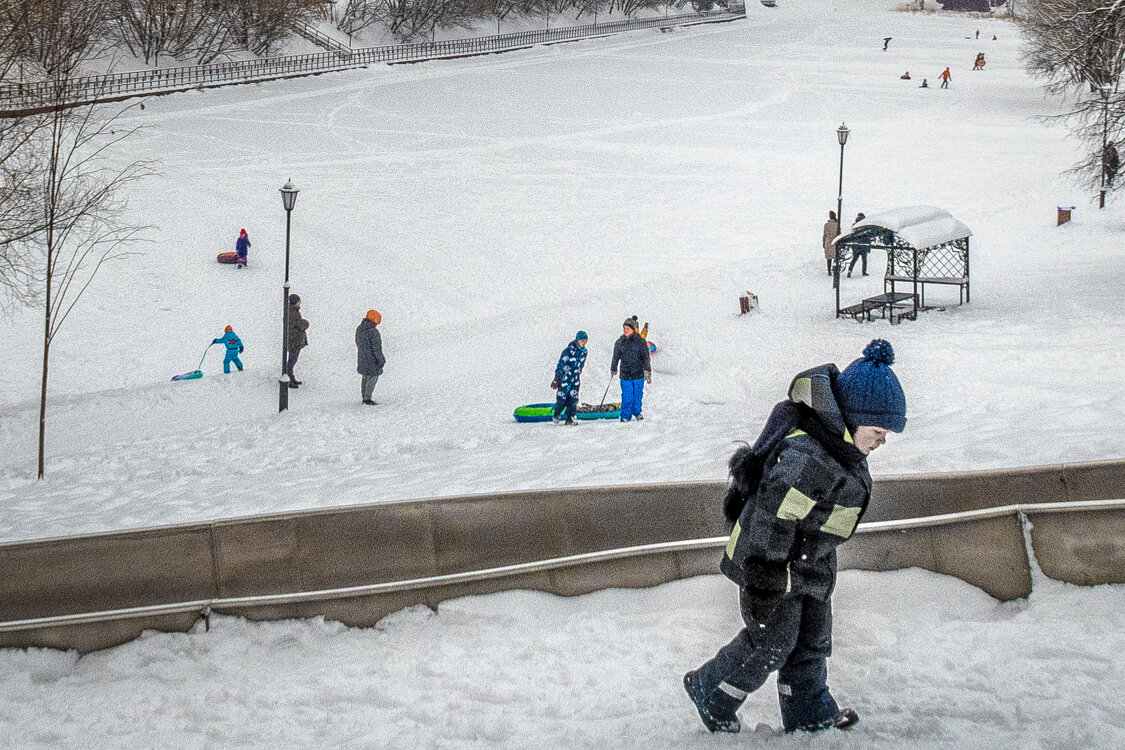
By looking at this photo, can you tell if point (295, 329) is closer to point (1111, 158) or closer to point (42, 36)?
point (42, 36)

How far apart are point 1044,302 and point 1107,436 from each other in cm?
1227

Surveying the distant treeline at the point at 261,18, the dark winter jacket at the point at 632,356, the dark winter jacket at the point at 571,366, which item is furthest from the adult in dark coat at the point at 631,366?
the distant treeline at the point at 261,18

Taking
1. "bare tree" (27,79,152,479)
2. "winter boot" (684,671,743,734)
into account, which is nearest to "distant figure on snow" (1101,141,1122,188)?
"bare tree" (27,79,152,479)

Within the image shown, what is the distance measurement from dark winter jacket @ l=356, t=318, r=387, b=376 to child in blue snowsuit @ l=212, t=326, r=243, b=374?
155 inches

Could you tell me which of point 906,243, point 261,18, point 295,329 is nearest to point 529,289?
point 295,329

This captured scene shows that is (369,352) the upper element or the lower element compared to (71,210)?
lower

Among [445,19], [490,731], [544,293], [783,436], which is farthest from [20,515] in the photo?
[445,19]

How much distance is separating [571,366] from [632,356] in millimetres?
796

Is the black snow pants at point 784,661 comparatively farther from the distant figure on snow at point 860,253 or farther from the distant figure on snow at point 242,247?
the distant figure on snow at point 242,247

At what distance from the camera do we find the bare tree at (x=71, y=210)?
13289 mm

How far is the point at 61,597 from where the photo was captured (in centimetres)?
599

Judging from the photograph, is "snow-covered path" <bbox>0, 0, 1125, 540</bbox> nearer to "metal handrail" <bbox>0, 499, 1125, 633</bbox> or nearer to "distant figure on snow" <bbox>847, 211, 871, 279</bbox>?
"distant figure on snow" <bbox>847, 211, 871, 279</bbox>

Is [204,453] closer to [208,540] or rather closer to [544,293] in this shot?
[208,540]

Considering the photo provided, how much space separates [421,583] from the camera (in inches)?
239
